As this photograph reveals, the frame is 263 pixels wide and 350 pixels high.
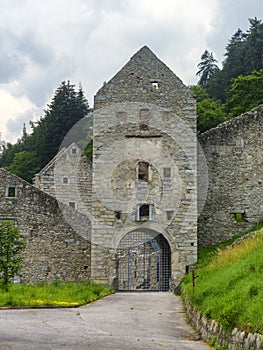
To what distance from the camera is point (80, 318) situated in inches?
436

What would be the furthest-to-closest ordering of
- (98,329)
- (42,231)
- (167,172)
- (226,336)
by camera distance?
(42,231), (167,172), (98,329), (226,336)

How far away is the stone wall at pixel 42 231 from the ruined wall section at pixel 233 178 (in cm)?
593

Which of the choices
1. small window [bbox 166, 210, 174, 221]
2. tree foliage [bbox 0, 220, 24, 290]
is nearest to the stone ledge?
tree foliage [bbox 0, 220, 24, 290]

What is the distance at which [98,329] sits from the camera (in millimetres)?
9719

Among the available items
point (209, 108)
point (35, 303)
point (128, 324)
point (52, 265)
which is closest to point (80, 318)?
point (128, 324)

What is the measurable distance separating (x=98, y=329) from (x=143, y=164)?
1269 centimetres

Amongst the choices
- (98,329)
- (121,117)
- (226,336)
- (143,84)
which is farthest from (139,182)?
(226,336)

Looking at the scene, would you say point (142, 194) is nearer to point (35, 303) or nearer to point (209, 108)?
point (35, 303)

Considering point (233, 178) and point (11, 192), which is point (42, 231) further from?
point (233, 178)

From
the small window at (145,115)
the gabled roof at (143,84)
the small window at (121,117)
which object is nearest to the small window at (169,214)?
the small window at (145,115)

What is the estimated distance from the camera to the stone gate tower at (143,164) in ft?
69.9

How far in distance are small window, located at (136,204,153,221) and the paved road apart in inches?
297

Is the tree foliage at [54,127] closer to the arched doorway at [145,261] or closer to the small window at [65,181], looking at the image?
the small window at [65,181]

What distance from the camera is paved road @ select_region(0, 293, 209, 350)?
814 centimetres
